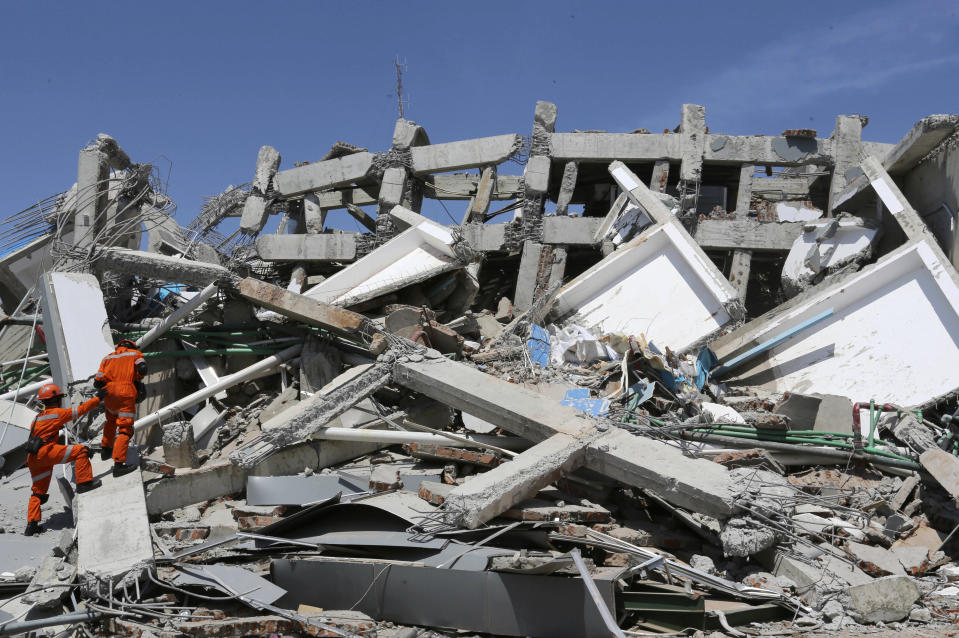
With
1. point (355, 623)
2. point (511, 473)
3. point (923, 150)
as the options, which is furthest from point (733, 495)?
point (923, 150)

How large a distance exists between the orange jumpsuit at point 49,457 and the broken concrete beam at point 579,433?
2885mm

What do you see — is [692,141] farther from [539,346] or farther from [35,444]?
[35,444]

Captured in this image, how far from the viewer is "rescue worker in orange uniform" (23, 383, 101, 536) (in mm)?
6812

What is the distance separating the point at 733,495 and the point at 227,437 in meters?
5.73

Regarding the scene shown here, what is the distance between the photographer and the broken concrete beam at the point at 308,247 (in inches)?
492

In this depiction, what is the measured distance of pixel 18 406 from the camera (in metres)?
9.11

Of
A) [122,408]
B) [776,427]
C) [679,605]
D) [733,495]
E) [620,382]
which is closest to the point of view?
[679,605]

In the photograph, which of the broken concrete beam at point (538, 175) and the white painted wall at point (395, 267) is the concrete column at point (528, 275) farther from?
the white painted wall at point (395, 267)

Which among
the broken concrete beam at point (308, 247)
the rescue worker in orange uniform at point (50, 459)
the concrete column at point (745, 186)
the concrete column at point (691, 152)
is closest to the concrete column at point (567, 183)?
the concrete column at point (691, 152)

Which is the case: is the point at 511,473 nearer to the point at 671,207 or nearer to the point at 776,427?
the point at 776,427

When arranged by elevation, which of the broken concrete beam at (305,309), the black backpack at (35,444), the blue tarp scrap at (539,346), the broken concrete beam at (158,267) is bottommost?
the black backpack at (35,444)

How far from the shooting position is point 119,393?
7.28 m

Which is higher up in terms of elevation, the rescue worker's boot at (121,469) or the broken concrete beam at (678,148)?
the broken concrete beam at (678,148)

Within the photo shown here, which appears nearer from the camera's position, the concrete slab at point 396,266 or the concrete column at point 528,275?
the concrete slab at point 396,266
